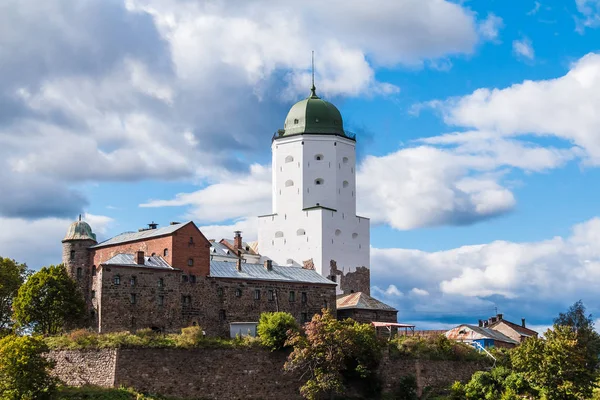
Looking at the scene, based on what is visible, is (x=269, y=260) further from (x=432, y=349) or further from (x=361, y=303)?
(x=432, y=349)

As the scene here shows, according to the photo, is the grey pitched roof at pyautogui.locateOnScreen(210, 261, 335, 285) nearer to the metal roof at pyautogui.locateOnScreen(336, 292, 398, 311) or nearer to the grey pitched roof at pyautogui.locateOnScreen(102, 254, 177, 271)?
the metal roof at pyautogui.locateOnScreen(336, 292, 398, 311)

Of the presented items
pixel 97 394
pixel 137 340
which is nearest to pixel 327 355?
pixel 137 340

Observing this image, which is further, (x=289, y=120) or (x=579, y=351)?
(x=289, y=120)

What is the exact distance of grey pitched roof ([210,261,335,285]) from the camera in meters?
64.4

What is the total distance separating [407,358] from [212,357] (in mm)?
13153

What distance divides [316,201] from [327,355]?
26.8 metres

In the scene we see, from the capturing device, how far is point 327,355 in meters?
55.3

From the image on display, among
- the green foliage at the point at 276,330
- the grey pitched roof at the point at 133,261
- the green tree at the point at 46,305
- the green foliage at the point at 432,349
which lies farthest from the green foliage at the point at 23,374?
the green foliage at the point at 432,349

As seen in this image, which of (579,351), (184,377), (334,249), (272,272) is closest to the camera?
(184,377)

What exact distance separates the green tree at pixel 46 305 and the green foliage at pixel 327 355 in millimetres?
13962

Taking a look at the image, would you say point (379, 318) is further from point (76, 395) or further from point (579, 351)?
point (76, 395)

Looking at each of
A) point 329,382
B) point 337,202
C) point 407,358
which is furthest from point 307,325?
point 337,202

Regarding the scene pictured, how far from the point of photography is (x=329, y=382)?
54938 mm

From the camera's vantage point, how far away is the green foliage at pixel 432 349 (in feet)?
199
